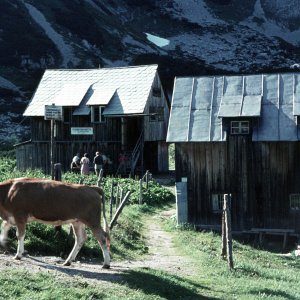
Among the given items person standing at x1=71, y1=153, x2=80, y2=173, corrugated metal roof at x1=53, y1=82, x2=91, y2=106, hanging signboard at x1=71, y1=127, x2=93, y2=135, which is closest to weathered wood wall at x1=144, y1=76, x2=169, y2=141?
hanging signboard at x1=71, y1=127, x2=93, y2=135

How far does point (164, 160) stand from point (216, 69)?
2565 inches

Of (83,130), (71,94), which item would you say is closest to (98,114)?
(83,130)

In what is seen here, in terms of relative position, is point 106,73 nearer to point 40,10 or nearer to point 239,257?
point 239,257

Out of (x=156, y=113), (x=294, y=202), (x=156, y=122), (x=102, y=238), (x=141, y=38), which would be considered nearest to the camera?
(x=102, y=238)

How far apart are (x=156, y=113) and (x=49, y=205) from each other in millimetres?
27723

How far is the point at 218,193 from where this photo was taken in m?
25.5

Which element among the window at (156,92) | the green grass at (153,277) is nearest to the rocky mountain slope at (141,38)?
the window at (156,92)

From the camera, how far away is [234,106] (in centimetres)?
2541

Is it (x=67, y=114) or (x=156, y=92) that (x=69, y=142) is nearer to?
(x=67, y=114)

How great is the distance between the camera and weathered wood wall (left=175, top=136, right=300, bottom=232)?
971 inches

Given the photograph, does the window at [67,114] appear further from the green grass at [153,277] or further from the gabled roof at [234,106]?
the green grass at [153,277]

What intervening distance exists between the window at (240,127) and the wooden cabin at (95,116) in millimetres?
12432

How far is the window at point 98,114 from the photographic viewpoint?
38375 millimetres

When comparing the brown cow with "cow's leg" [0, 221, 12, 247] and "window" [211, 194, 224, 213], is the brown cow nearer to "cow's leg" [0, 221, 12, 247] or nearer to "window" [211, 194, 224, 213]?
"cow's leg" [0, 221, 12, 247]
